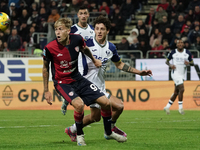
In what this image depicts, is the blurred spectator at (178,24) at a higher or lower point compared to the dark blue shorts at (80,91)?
higher

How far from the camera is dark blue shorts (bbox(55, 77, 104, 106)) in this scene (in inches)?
265

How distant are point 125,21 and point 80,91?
55.9ft

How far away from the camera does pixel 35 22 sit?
951 inches

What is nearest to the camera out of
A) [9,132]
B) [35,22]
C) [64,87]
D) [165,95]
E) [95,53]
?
[64,87]

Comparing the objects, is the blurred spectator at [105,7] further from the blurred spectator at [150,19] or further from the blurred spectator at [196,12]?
the blurred spectator at [196,12]

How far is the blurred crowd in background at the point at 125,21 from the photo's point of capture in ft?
65.6

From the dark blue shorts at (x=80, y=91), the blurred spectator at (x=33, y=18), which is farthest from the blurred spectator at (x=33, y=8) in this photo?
the dark blue shorts at (x=80, y=91)

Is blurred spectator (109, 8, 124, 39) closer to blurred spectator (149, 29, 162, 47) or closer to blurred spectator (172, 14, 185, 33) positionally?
blurred spectator (149, 29, 162, 47)

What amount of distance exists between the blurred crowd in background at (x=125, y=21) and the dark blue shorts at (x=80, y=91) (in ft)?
40.4

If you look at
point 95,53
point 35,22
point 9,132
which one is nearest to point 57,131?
point 9,132

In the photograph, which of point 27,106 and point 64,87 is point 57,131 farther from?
point 27,106

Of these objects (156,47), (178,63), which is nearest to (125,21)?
(156,47)

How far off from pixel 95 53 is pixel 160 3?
17324mm

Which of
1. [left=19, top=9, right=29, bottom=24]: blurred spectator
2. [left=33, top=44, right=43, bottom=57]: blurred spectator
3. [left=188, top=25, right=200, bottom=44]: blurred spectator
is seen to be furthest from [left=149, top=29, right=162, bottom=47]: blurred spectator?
[left=19, top=9, right=29, bottom=24]: blurred spectator
